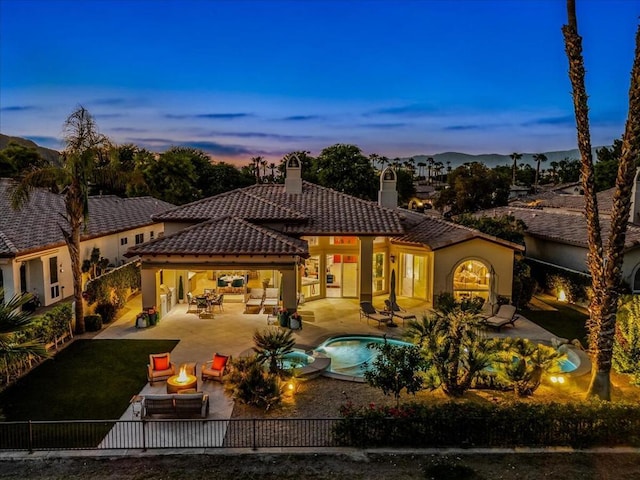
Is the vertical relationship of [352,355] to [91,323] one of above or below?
below

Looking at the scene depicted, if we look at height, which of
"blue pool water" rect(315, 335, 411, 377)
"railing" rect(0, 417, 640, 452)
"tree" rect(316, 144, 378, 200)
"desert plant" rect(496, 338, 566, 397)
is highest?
"tree" rect(316, 144, 378, 200)

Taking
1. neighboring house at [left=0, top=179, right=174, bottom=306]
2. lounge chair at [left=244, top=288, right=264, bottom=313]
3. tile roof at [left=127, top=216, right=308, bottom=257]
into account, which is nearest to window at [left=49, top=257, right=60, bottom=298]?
neighboring house at [left=0, top=179, right=174, bottom=306]

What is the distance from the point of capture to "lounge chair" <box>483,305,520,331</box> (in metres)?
20.7

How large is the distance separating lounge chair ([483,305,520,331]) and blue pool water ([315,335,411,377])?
4.37 metres

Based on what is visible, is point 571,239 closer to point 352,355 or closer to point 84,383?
point 352,355

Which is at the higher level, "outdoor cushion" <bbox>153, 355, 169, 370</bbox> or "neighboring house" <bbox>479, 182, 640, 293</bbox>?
"neighboring house" <bbox>479, 182, 640, 293</bbox>

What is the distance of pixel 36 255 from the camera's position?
20.5m

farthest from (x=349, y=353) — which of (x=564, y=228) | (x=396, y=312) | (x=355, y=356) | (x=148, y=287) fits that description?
(x=564, y=228)

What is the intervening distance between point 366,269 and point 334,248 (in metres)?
2.06

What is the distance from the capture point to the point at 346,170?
63.2 metres

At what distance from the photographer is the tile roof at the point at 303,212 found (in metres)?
24.7

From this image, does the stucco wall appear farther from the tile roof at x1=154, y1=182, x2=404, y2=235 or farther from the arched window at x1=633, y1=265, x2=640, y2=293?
the arched window at x1=633, y1=265, x2=640, y2=293

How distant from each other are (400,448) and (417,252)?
15.7 meters

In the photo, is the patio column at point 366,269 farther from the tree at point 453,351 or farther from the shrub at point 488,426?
the shrub at point 488,426
